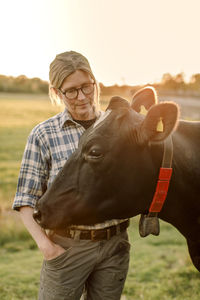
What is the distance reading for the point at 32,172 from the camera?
2949 mm

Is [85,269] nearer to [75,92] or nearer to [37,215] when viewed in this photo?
[37,215]

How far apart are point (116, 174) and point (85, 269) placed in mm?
956

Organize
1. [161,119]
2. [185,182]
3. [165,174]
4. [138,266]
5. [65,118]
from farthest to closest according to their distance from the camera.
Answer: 1. [138,266]
2. [65,118]
3. [185,182]
4. [165,174]
5. [161,119]

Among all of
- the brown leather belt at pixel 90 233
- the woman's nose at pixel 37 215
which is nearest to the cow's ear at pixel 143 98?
the brown leather belt at pixel 90 233

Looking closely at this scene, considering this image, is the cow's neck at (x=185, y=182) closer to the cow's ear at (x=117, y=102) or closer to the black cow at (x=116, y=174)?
the black cow at (x=116, y=174)

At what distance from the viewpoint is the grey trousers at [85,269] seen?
3.04m

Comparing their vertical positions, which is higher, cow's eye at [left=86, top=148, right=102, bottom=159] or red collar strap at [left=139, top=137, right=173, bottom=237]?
cow's eye at [left=86, top=148, right=102, bottom=159]

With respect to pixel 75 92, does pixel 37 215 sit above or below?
below

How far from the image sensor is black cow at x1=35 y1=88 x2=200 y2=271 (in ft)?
8.63

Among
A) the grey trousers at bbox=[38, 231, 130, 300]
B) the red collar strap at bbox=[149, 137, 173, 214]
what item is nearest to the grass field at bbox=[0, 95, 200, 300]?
the grey trousers at bbox=[38, 231, 130, 300]

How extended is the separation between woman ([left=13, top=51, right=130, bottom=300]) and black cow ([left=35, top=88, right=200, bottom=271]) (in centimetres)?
27

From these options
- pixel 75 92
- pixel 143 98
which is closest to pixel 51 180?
pixel 75 92

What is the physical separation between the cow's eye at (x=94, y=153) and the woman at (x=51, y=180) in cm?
40

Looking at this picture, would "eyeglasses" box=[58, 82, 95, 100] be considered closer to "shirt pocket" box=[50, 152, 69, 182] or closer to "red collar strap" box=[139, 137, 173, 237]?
"shirt pocket" box=[50, 152, 69, 182]
